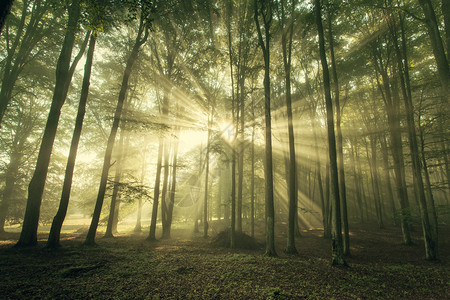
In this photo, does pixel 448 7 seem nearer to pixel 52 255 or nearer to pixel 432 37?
pixel 432 37

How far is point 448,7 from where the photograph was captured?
719 centimetres

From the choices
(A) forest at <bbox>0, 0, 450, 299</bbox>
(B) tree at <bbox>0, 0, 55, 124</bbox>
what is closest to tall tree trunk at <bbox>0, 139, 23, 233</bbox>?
(A) forest at <bbox>0, 0, 450, 299</bbox>

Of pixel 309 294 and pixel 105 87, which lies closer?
pixel 309 294

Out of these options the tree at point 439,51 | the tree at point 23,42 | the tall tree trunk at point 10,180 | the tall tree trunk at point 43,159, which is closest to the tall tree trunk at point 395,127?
the tree at point 439,51

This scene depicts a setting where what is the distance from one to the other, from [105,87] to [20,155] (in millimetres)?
8726

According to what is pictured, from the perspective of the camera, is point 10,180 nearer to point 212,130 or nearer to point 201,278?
point 212,130

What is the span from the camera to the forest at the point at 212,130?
515 cm

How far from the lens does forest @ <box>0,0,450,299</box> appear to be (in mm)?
5152

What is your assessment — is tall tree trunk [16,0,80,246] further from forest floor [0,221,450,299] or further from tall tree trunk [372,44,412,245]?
tall tree trunk [372,44,412,245]

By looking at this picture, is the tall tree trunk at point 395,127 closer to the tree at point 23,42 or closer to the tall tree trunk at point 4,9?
the tall tree trunk at point 4,9

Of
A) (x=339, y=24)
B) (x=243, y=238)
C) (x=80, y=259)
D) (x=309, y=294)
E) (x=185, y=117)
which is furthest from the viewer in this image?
(x=185, y=117)

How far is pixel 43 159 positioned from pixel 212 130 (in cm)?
880

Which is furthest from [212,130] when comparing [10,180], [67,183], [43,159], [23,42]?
[10,180]

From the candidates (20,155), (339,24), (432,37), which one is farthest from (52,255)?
(339,24)
